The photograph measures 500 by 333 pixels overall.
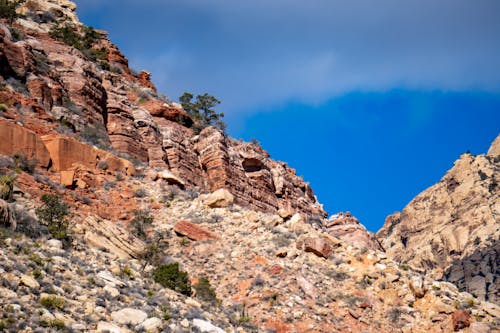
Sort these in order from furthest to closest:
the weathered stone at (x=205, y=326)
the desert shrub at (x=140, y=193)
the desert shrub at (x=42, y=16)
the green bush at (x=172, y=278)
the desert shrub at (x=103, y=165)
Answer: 1. the desert shrub at (x=42, y=16)
2. the desert shrub at (x=103, y=165)
3. the desert shrub at (x=140, y=193)
4. the green bush at (x=172, y=278)
5. the weathered stone at (x=205, y=326)

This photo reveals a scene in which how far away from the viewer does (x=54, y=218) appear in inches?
854

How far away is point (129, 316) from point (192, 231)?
14.0 m

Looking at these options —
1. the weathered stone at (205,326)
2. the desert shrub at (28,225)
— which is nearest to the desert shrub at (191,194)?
the desert shrub at (28,225)

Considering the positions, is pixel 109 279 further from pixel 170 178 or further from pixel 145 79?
pixel 145 79

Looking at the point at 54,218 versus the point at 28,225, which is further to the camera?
→ the point at 54,218

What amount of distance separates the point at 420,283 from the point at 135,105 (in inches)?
1160

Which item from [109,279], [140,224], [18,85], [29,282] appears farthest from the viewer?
[18,85]

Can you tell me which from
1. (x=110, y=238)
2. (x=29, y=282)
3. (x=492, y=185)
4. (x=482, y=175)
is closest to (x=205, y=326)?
(x=29, y=282)

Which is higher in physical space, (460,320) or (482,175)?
(482,175)

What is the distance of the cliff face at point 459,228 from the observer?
93.8m

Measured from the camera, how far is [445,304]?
2388 centimetres

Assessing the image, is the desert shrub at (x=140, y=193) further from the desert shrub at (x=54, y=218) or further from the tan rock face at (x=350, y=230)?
the tan rock face at (x=350, y=230)

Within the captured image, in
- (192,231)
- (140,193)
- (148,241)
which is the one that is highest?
(140,193)

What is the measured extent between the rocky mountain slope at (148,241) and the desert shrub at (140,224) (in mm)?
75
